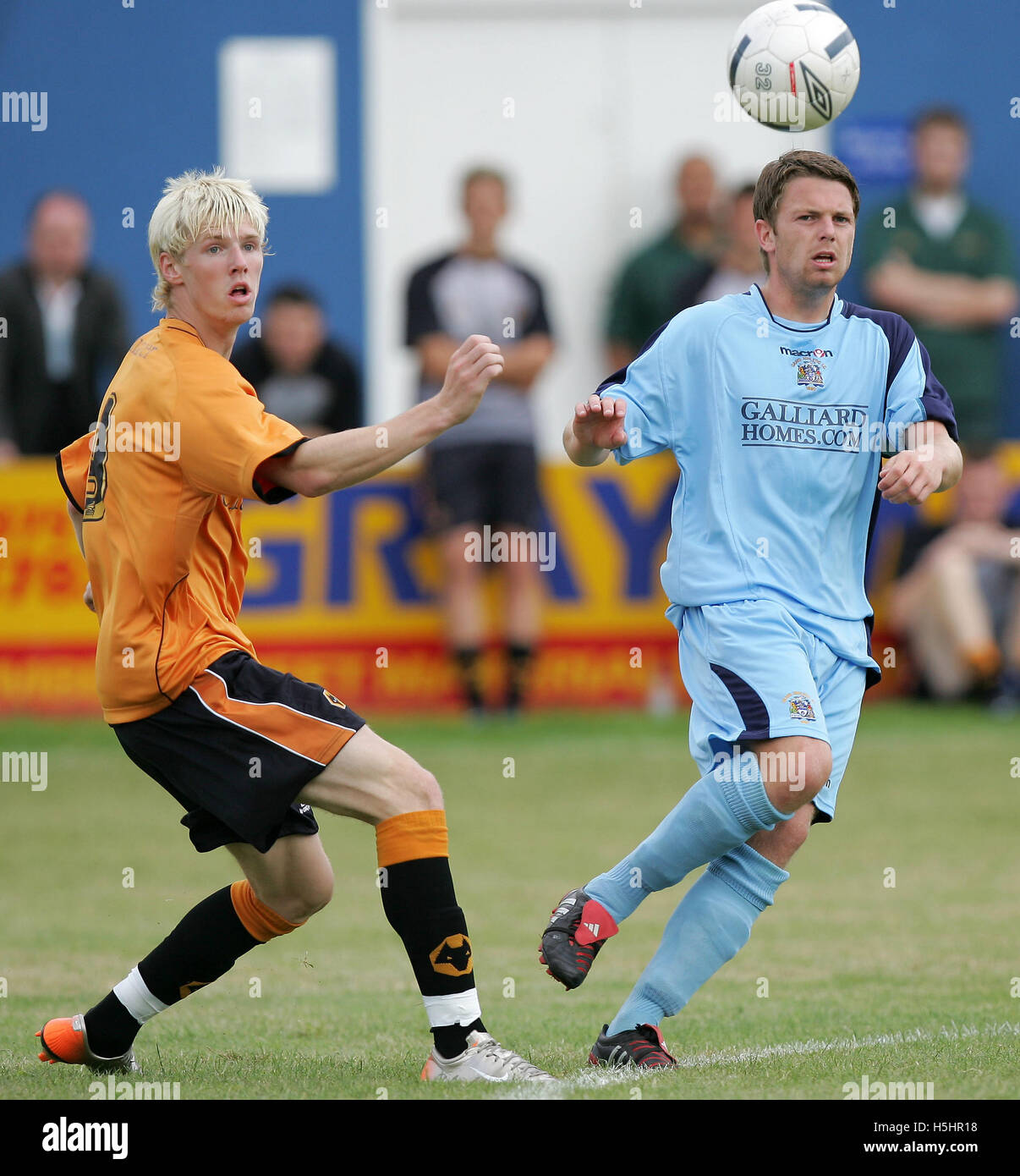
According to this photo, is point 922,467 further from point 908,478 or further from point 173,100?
point 173,100

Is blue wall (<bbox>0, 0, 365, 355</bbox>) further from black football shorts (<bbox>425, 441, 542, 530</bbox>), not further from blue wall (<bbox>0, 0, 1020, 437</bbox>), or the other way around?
black football shorts (<bbox>425, 441, 542, 530</bbox>)

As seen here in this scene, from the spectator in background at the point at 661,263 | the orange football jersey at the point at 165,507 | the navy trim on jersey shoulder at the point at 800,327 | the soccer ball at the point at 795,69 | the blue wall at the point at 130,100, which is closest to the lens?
the orange football jersey at the point at 165,507

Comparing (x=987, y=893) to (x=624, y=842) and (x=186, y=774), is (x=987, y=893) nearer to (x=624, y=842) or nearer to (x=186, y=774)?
(x=624, y=842)

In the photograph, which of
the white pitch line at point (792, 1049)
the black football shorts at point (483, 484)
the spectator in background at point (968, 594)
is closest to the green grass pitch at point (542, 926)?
the white pitch line at point (792, 1049)

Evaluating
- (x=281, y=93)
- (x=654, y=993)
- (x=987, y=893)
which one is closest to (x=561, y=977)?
(x=654, y=993)

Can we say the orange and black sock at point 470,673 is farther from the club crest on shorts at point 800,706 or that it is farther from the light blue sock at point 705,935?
the club crest on shorts at point 800,706

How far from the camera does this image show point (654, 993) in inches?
187

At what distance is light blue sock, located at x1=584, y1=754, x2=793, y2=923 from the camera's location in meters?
4.57

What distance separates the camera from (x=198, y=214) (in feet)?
14.6

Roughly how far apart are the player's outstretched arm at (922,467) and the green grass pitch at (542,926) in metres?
1.44

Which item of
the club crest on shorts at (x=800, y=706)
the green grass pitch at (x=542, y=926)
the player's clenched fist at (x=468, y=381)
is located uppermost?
the player's clenched fist at (x=468, y=381)

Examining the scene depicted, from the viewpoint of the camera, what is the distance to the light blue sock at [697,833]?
4.57m

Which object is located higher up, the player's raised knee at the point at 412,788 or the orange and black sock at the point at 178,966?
the player's raised knee at the point at 412,788

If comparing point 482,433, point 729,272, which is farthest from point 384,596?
point 729,272
